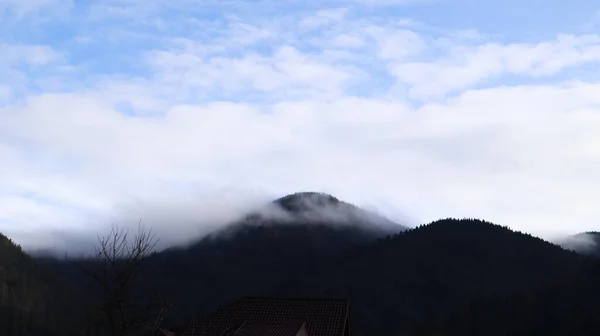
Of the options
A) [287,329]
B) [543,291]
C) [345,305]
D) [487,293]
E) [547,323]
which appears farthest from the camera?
[487,293]

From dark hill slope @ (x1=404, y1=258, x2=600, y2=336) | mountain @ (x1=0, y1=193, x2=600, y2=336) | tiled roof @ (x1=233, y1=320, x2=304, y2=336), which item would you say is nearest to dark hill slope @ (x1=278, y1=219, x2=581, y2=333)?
mountain @ (x1=0, y1=193, x2=600, y2=336)

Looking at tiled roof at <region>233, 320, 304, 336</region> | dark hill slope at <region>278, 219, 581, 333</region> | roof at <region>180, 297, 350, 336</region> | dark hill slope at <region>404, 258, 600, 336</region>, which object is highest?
dark hill slope at <region>278, 219, 581, 333</region>

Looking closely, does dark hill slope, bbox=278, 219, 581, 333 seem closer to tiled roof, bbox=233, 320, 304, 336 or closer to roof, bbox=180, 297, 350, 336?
roof, bbox=180, 297, 350, 336

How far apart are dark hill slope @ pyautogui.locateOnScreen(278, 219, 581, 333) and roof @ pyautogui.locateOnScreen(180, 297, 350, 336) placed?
107973 millimetres

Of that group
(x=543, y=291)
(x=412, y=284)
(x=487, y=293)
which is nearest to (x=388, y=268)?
(x=412, y=284)

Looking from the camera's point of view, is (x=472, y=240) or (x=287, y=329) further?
(x=472, y=240)

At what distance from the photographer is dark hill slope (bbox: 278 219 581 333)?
169 meters

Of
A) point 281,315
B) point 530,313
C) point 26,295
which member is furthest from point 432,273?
point 281,315

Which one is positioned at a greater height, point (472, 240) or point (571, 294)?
point (472, 240)

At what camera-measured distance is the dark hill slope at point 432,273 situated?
169m

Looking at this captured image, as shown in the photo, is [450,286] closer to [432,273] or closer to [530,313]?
[432,273]

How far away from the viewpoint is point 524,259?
18850cm

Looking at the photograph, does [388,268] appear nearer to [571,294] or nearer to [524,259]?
[524,259]

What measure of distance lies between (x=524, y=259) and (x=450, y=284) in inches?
908
